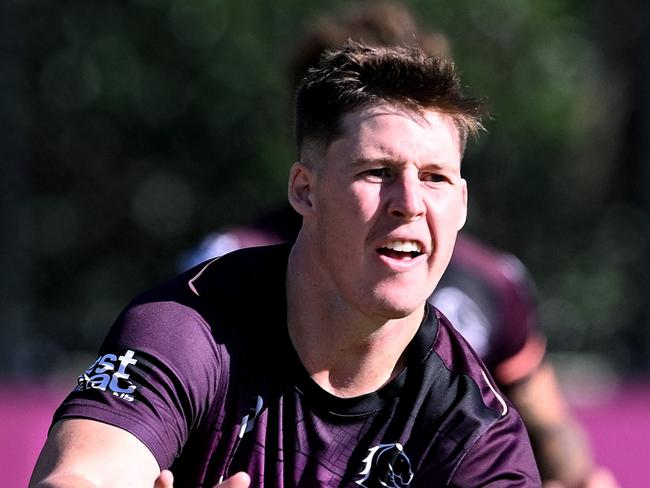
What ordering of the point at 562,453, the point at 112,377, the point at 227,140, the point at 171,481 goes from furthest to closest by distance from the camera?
the point at 227,140
the point at 562,453
the point at 112,377
the point at 171,481

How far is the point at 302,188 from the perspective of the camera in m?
3.04

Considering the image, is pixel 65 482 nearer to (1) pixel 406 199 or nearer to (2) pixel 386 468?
(2) pixel 386 468

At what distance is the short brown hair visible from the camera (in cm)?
293

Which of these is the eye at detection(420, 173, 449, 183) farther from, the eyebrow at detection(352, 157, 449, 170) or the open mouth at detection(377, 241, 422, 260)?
the open mouth at detection(377, 241, 422, 260)

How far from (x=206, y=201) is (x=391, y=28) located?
7676 mm

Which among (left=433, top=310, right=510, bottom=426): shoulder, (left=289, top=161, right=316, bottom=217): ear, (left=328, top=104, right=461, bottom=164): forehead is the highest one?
(left=328, top=104, right=461, bottom=164): forehead

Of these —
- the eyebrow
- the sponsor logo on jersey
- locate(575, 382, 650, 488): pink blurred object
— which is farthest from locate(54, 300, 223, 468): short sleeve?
locate(575, 382, 650, 488): pink blurred object

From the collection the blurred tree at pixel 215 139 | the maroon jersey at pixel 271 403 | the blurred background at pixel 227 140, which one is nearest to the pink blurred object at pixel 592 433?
the maroon jersey at pixel 271 403

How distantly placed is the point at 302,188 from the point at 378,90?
0.29 m

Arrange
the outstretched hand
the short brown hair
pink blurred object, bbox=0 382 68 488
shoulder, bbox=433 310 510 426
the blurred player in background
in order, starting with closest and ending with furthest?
the outstretched hand
the short brown hair
shoulder, bbox=433 310 510 426
the blurred player in background
pink blurred object, bbox=0 382 68 488

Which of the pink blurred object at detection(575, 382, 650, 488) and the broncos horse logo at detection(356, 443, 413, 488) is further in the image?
the pink blurred object at detection(575, 382, 650, 488)

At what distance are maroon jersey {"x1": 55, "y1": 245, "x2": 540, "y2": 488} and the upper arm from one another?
7 centimetres

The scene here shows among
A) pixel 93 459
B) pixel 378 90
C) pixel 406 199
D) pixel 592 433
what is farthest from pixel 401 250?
pixel 592 433

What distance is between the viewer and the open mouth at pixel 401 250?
9.39 ft
